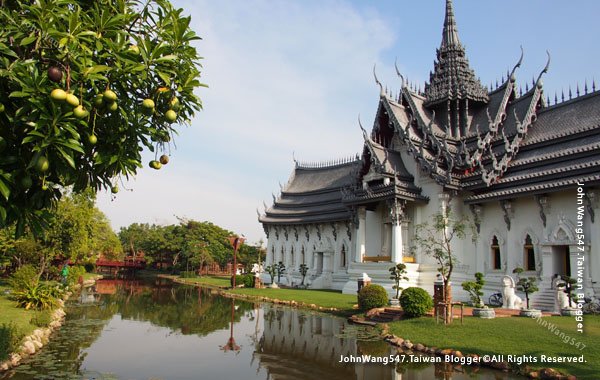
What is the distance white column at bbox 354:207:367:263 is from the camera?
26.1 metres

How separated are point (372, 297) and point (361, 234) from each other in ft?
32.0

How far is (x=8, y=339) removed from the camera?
9320mm

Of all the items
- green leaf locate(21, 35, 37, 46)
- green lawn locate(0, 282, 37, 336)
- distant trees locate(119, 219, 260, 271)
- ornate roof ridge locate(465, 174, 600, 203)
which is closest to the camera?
green leaf locate(21, 35, 37, 46)

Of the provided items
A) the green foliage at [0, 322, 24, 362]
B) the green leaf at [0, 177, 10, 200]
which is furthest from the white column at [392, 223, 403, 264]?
the green leaf at [0, 177, 10, 200]

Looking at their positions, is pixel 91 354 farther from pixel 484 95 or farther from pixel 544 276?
pixel 484 95

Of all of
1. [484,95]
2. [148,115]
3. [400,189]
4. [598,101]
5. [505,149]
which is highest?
[484,95]

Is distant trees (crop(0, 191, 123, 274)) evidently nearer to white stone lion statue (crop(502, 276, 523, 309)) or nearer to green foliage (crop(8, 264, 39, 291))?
green foliage (crop(8, 264, 39, 291))

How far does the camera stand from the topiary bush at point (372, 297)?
664 inches

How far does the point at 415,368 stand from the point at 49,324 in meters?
9.97

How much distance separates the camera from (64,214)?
24.0 meters

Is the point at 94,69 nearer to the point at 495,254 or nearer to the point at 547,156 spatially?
the point at 547,156

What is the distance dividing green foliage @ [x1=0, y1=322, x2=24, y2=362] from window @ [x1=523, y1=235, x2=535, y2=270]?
18.3 metres

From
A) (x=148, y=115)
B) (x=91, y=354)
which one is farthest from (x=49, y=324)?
(x=148, y=115)

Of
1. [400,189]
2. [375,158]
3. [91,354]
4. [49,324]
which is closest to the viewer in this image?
[91,354]
